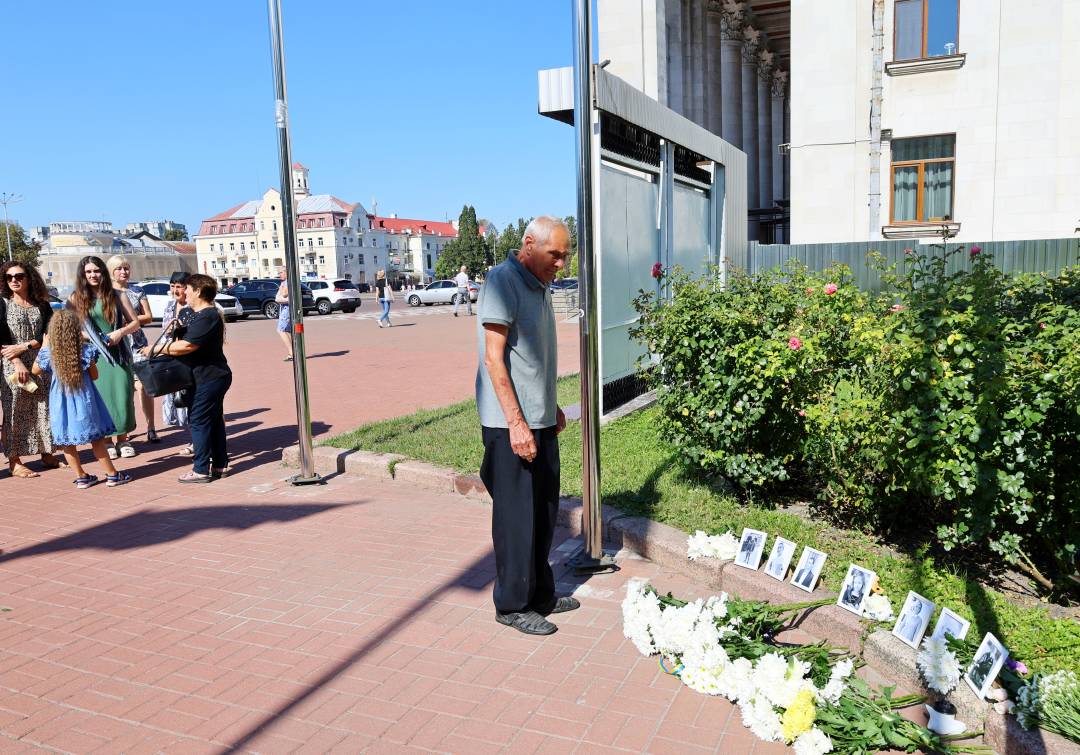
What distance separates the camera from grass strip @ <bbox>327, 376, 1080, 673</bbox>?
350cm

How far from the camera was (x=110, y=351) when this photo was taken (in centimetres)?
759

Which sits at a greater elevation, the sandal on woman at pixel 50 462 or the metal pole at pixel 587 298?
the metal pole at pixel 587 298

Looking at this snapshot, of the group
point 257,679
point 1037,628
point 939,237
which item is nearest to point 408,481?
point 257,679

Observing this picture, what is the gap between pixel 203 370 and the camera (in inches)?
273

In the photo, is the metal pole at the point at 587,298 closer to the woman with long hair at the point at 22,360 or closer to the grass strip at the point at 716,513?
the grass strip at the point at 716,513

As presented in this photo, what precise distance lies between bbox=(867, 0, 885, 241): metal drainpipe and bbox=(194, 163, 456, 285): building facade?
110 metres

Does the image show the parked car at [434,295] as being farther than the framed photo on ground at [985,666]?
Yes

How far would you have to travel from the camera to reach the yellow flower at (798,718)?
2959 millimetres

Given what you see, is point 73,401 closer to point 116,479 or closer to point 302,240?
point 116,479

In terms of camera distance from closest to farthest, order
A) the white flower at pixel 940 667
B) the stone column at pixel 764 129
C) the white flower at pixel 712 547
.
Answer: the white flower at pixel 940 667 → the white flower at pixel 712 547 → the stone column at pixel 764 129

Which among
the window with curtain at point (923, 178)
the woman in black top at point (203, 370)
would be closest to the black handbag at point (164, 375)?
the woman in black top at point (203, 370)

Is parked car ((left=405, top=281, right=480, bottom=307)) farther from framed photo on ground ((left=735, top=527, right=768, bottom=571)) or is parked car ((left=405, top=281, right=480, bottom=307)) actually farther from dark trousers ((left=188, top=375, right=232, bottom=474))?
framed photo on ground ((left=735, top=527, right=768, bottom=571))

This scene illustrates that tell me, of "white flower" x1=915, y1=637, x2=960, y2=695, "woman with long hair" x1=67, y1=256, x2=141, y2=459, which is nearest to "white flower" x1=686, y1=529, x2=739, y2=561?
"white flower" x1=915, y1=637, x2=960, y2=695

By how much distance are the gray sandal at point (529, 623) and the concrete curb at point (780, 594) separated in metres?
0.98
